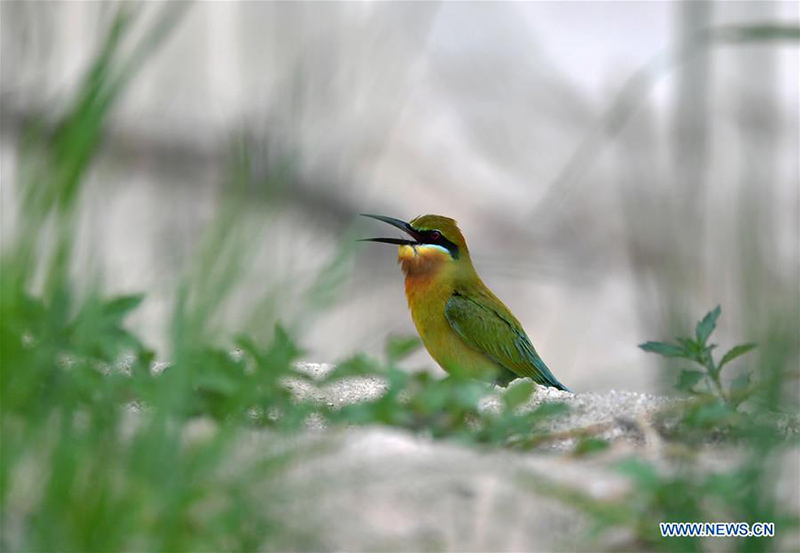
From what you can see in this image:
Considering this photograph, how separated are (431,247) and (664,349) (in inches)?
78.9

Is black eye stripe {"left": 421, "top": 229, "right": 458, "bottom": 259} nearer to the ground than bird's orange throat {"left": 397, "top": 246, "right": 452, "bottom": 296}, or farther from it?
farther from it

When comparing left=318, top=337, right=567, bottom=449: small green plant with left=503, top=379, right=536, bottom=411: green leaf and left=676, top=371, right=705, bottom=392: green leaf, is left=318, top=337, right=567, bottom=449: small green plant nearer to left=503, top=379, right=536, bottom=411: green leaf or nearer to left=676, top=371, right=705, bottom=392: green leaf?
left=503, top=379, right=536, bottom=411: green leaf

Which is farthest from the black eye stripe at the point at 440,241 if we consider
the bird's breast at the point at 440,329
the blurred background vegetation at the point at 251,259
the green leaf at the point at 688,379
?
the green leaf at the point at 688,379

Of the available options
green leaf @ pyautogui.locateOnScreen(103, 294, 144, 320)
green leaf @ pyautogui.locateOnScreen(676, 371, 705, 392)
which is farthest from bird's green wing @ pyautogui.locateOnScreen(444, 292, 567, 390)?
green leaf @ pyautogui.locateOnScreen(103, 294, 144, 320)

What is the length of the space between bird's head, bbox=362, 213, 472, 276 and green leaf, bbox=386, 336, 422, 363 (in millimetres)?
1714

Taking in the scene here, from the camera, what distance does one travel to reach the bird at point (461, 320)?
12.0 ft

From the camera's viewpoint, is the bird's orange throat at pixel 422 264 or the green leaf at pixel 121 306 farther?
the bird's orange throat at pixel 422 264

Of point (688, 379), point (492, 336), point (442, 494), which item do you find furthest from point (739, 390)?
point (492, 336)

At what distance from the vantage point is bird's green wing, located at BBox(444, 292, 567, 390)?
3641 millimetres

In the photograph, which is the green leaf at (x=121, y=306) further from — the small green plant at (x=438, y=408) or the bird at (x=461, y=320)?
the bird at (x=461, y=320)

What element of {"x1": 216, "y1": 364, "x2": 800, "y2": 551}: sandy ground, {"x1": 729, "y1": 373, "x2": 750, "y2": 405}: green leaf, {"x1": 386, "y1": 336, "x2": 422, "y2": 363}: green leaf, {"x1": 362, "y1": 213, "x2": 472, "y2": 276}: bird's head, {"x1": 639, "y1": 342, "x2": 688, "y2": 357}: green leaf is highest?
{"x1": 362, "y1": 213, "x2": 472, "y2": 276}: bird's head

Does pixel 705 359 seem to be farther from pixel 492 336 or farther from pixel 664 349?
pixel 492 336

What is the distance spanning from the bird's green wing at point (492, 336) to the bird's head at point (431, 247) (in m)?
0.18

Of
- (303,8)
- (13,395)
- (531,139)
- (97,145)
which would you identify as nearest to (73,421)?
(13,395)
